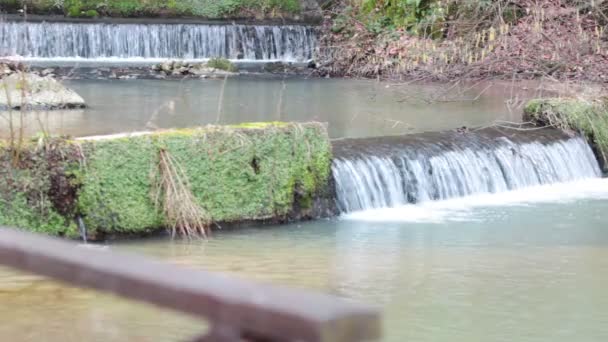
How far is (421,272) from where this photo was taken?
9484 millimetres

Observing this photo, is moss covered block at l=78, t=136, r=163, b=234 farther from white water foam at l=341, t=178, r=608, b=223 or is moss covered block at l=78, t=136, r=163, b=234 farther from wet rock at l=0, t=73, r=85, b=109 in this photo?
wet rock at l=0, t=73, r=85, b=109

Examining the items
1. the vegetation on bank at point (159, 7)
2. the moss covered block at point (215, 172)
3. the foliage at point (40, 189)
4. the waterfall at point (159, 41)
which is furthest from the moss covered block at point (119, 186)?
the vegetation on bank at point (159, 7)

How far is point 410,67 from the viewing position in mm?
20344

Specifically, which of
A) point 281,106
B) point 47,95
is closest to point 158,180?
point 47,95

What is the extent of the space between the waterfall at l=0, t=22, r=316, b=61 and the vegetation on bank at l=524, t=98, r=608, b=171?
13.7 metres

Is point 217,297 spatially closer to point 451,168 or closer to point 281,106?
point 451,168

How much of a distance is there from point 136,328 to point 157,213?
3210 millimetres

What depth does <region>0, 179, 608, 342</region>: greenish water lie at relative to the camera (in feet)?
24.7

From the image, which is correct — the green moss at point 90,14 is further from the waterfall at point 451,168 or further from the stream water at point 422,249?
the waterfall at point 451,168

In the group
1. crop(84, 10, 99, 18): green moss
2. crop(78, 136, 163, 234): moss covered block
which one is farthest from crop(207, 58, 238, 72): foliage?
crop(78, 136, 163, 234): moss covered block

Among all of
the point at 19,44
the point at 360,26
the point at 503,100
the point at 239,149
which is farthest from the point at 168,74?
the point at 239,149

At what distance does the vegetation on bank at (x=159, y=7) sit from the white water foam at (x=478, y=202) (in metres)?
17.1

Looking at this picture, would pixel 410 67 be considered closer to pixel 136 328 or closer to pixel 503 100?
pixel 503 100

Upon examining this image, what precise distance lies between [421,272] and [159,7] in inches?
855
